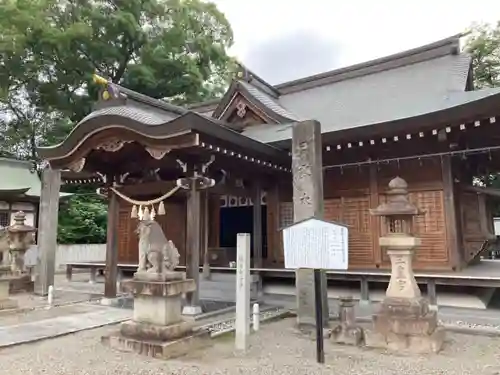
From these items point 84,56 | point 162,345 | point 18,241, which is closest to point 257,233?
point 162,345

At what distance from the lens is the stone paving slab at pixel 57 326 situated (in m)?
5.81

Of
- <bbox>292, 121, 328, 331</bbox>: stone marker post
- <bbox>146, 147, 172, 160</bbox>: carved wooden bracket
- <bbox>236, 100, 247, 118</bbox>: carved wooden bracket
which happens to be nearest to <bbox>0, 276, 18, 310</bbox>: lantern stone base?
<bbox>146, 147, 172, 160</bbox>: carved wooden bracket

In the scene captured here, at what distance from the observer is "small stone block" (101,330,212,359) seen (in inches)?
192

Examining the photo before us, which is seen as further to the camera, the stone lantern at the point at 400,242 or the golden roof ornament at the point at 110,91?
the golden roof ornament at the point at 110,91

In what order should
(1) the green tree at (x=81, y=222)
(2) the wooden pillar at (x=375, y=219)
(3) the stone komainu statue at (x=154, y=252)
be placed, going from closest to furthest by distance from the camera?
(3) the stone komainu statue at (x=154, y=252), (2) the wooden pillar at (x=375, y=219), (1) the green tree at (x=81, y=222)

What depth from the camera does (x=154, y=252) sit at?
17.6 feet

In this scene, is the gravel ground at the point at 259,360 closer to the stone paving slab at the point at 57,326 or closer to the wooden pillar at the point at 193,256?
the stone paving slab at the point at 57,326

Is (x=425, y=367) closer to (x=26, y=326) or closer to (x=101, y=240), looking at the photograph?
(x=26, y=326)

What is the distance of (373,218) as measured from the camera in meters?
9.02

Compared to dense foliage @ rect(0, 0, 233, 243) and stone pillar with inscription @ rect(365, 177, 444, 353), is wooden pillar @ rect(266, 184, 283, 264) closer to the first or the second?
stone pillar with inscription @ rect(365, 177, 444, 353)

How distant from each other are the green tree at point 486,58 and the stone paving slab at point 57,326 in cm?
1992

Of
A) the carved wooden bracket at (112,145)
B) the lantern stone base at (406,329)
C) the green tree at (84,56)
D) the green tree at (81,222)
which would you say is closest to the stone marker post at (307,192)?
the lantern stone base at (406,329)

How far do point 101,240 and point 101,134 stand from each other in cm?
1441

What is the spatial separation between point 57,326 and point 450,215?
24.5 feet
